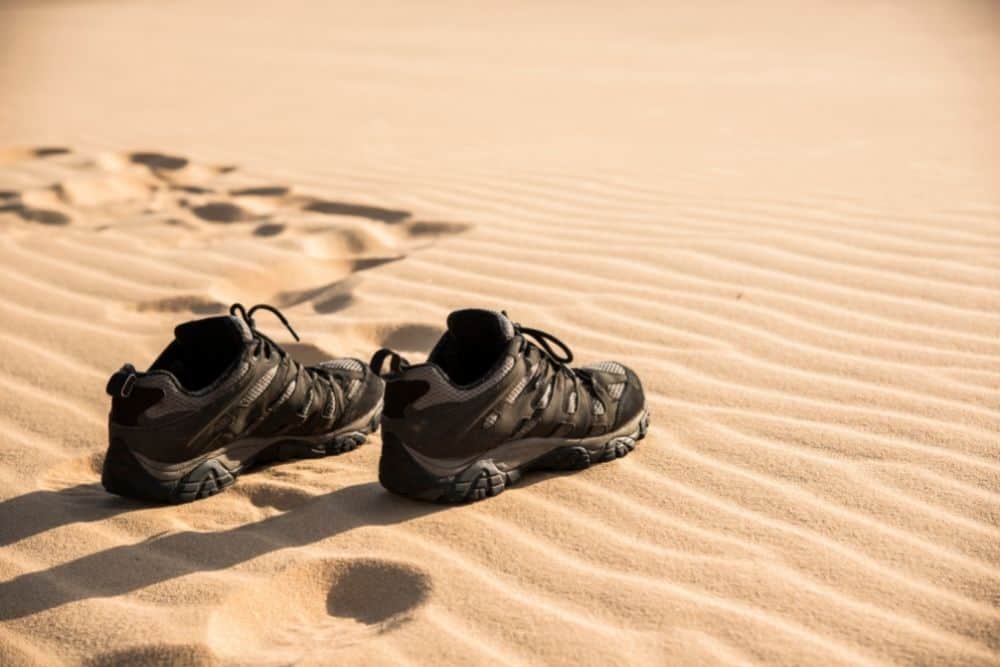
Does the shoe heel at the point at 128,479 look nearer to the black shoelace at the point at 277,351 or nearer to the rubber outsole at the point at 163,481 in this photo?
the rubber outsole at the point at 163,481

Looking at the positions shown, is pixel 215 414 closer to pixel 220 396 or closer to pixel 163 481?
Answer: pixel 220 396

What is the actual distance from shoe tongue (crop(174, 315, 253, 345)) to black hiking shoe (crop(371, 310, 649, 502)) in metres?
0.36

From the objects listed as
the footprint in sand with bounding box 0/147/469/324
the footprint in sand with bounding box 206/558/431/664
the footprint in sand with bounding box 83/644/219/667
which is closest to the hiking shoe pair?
the footprint in sand with bounding box 206/558/431/664

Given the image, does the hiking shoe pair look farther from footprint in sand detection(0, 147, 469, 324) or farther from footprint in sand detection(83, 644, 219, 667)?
footprint in sand detection(0, 147, 469, 324)

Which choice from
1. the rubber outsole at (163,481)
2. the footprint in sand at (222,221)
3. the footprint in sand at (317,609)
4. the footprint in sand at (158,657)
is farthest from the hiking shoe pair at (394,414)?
the footprint in sand at (222,221)

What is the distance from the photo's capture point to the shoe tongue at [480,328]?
2814 millimetres

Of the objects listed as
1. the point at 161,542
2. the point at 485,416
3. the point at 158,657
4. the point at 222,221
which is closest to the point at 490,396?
the point at 485,416

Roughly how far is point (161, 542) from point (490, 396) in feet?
2.71

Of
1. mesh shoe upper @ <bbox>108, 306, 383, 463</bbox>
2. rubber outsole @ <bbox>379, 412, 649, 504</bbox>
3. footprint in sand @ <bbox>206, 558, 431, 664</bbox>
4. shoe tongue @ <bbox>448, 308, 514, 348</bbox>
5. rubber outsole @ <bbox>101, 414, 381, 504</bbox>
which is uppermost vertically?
shoe tongue @ <bbox>448, 308, 514, 348</bbox>

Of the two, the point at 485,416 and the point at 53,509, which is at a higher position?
the point at 485,416

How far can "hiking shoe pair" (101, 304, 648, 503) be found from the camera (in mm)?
2750

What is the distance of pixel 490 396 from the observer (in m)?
2.78

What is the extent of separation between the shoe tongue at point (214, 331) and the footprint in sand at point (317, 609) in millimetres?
642

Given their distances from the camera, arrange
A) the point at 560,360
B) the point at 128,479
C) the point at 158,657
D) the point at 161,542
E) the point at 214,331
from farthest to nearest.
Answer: the point at 560,360 < the point at 214,331 < the point at 128,479 < the point at 161,542 < the point at 158,657
